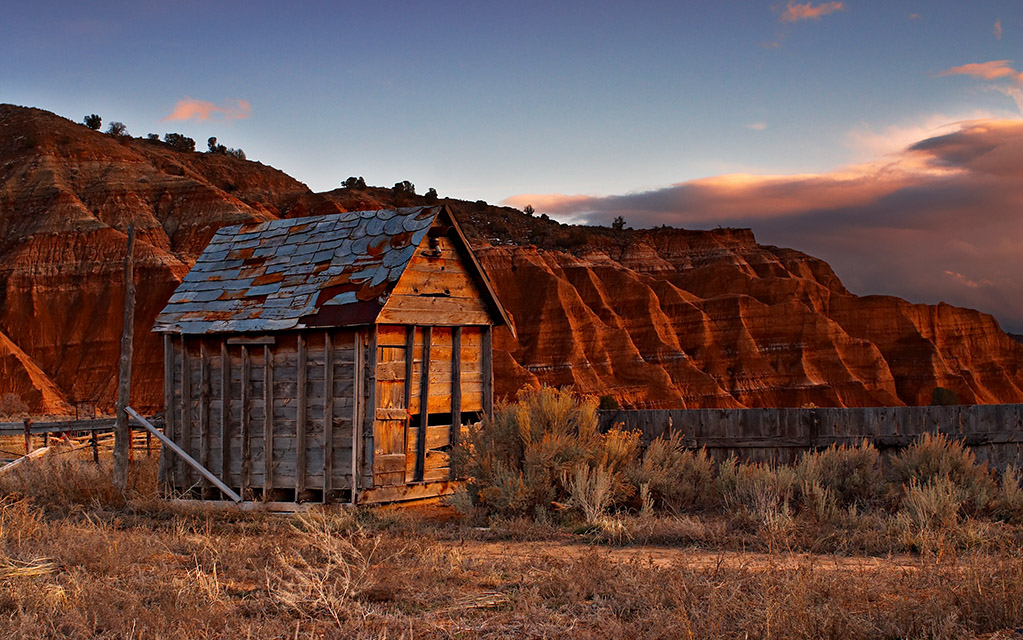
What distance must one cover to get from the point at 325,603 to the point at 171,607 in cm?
100

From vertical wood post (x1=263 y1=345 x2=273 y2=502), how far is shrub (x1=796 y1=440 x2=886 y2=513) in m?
7.31

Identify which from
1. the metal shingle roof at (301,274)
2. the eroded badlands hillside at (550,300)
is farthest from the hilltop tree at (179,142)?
the metal shingle roof at (301,274)

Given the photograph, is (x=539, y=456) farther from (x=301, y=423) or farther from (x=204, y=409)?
(x=204, y=409)

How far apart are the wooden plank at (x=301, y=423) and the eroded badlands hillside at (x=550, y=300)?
34.9 metres

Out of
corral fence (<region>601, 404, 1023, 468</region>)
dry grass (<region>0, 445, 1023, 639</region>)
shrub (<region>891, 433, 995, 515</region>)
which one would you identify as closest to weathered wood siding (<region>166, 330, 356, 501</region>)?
dry grass (<region>0, 445, 1023, 639</region>)

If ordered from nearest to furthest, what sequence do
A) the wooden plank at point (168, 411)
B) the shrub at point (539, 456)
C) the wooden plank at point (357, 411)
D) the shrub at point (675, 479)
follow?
1. the shrub at point (539, 456)
2. the shrub at point (675, 479)
3. the wooden plank at point (357, 411)
4. the wooden plank at point (168, 411)

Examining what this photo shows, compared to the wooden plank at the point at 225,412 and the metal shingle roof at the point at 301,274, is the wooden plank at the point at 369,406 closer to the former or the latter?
the metal shingle roof at the point at 301,274

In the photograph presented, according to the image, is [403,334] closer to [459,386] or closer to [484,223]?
[459,386]

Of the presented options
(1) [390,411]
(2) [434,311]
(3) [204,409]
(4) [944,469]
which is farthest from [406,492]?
(4) [944,469]

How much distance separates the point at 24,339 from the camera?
47562 millimetres

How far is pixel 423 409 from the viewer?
13250 mm

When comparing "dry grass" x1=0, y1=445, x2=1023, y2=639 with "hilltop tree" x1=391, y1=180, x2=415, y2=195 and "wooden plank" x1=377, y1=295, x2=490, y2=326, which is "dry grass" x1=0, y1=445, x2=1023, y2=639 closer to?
"wooden plank" x1=377, y1=295, x2=490, y2=326

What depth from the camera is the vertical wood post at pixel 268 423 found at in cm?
1298

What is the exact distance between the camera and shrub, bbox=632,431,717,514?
1120cm
